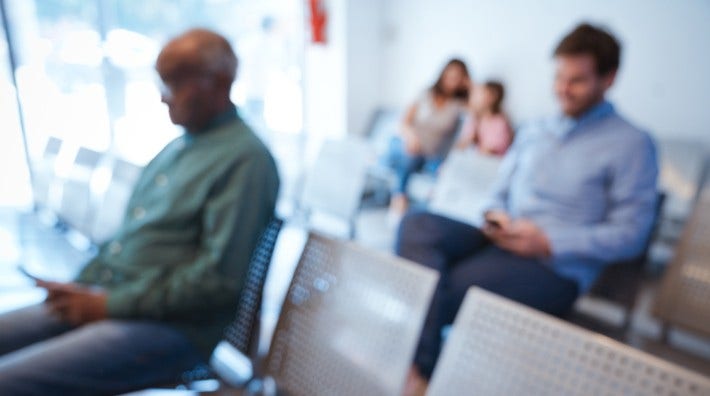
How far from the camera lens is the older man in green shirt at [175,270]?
3.36ft

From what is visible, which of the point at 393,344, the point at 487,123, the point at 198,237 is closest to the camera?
the point at 393,344

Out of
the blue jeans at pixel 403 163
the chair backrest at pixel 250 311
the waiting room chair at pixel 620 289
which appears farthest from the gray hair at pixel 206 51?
the blue jeans at pixel 403 163

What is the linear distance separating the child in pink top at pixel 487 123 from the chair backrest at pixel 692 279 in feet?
7.08

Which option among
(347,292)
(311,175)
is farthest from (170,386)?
(311,175)

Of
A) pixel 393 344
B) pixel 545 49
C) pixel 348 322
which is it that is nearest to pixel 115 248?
pixel 348 322

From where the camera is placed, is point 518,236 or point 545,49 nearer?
point 518,236

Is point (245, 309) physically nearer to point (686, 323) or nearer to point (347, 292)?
point (347, 292)

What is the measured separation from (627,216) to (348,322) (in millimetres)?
1000

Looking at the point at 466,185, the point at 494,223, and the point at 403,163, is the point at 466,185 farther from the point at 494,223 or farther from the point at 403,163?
the point at 403,163

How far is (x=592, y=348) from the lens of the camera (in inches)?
28.5

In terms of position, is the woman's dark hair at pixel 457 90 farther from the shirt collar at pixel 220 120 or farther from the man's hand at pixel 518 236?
the shirt collar at pixel 220 120

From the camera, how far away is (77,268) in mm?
2033

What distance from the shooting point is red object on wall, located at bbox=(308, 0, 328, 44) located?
13.5 feet

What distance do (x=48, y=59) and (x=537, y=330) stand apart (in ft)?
14.3
